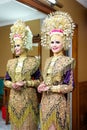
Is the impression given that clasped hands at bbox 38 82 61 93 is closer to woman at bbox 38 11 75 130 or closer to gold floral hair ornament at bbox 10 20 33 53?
woman at bbox 38 11 75 130

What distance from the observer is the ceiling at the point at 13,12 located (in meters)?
1.62

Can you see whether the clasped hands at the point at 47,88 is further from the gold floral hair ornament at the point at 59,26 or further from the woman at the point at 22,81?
the gold floral hair ornament at the point at 59,26

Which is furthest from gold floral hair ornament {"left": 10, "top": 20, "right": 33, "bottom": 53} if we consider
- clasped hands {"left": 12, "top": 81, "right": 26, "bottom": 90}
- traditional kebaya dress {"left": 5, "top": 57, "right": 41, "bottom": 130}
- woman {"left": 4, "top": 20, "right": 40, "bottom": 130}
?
clasped hands {"left": 12, "top": 81, "right": 26, "bottom": 90}

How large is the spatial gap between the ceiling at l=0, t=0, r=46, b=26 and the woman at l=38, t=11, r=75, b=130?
235mm

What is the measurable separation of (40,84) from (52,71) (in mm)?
147

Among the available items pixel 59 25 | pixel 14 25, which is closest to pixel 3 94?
pixel 14 25

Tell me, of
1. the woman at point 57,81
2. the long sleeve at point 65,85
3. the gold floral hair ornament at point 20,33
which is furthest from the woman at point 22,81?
the long sleeve at point 65,85

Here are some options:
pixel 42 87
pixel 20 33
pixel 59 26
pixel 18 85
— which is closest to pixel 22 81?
pixel 18 85

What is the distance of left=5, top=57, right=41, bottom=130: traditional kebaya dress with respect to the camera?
62.5 inches

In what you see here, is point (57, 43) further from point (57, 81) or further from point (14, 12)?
point (14, 12)

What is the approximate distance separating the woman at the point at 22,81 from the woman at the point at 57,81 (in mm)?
101

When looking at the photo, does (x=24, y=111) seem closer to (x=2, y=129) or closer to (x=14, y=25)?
(x=2, y=129)

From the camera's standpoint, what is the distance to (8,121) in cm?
163

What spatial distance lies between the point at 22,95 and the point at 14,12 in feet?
2.19
